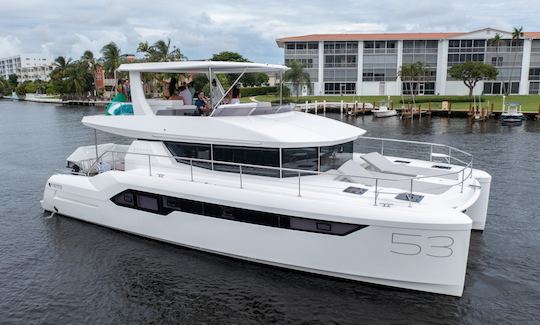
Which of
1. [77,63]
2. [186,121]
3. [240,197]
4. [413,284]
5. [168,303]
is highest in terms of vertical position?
[77,63]

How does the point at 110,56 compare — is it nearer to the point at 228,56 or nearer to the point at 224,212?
the point at 228,56

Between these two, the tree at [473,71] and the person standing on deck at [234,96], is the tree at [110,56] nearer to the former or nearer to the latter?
the tree at [473,71]

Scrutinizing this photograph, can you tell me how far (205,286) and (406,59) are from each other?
62897 mm

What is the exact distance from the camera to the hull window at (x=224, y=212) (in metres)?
8.11

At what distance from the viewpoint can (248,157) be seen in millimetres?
9797

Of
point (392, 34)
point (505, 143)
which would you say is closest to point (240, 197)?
point (505, 143)

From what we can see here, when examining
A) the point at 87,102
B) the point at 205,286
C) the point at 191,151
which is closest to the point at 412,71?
the point at 191,151

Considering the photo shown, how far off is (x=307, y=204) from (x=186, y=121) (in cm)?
397

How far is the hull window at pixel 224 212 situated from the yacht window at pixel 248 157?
1.17 metres

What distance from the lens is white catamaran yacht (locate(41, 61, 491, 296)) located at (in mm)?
7754

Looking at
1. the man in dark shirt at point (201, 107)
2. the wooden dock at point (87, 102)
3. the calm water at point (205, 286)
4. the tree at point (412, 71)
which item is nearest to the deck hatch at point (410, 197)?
the calm water at point (205, 286)

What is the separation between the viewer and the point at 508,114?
131ft

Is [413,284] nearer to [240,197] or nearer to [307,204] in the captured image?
[307,204]

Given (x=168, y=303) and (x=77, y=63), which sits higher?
(x=77, y=63)
